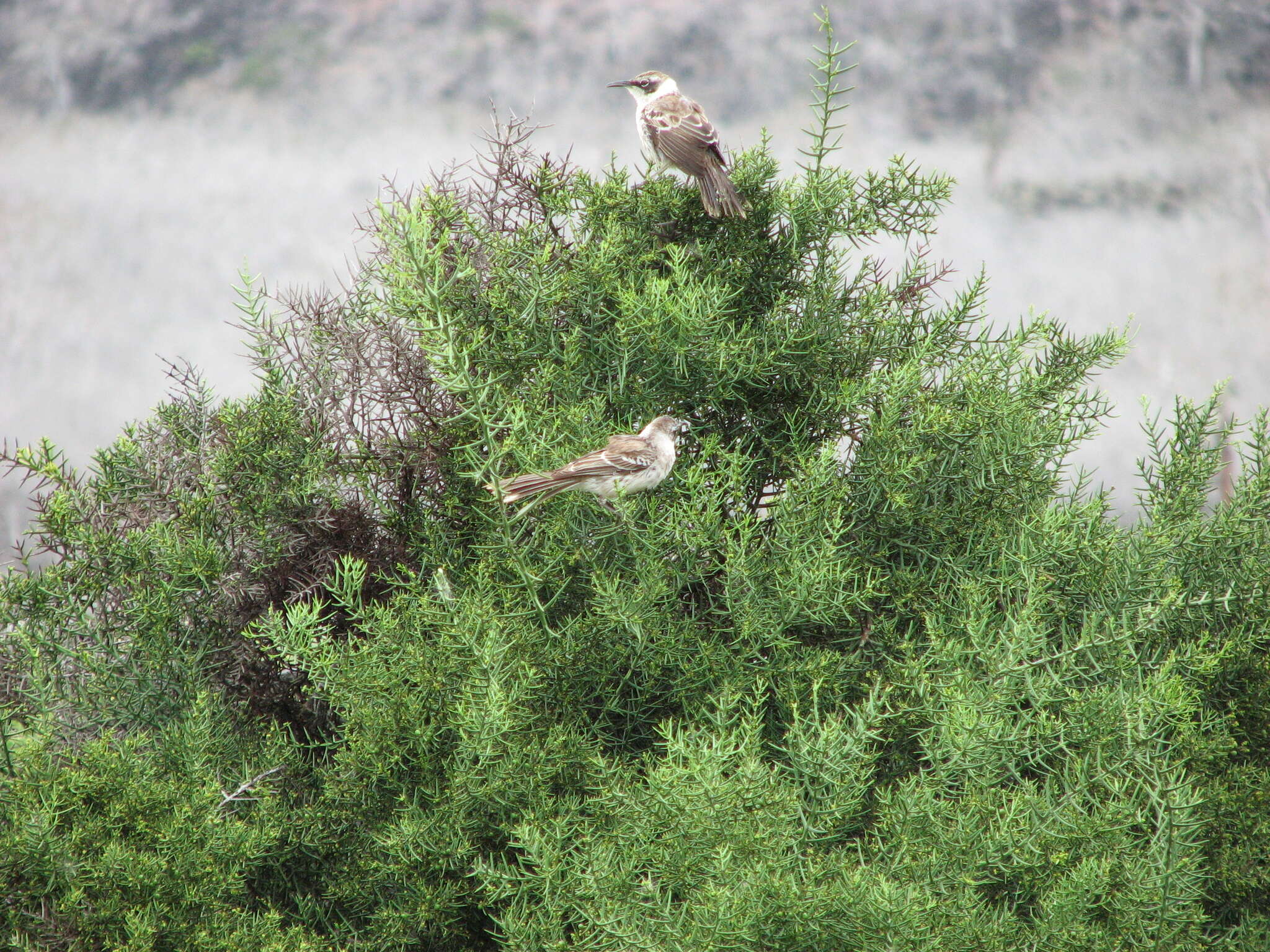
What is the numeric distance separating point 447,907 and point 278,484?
1.35 meters

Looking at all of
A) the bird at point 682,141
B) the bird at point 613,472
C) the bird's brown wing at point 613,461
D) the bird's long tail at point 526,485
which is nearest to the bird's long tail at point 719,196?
the bird at point 682,141

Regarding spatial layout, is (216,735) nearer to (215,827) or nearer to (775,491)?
(215,827)

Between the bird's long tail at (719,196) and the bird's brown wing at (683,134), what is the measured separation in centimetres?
5

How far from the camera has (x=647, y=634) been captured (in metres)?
2.34

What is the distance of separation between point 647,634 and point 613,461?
427 millimetres

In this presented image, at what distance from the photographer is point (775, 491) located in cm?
300

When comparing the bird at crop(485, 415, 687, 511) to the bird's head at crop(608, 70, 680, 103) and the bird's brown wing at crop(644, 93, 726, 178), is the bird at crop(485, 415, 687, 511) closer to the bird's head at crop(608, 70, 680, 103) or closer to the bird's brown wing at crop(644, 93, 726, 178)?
the bird's brown wing at crop(644, 93, 726, 178)

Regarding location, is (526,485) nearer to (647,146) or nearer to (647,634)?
(647,634)

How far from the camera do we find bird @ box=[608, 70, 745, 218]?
3.01m

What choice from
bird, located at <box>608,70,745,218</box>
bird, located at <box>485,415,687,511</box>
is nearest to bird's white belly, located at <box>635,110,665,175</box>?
bird, located at <box>608,70,745,218</box>

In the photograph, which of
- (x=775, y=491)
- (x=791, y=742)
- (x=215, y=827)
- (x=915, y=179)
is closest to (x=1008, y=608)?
(x=791, y=742)

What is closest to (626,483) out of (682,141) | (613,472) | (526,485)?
(613,472)

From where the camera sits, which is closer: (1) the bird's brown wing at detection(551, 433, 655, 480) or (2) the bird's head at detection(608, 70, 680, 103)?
(1) the bird's brown wing at detection(551, 433, 655, 480)

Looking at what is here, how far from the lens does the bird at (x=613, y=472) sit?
225 cm
